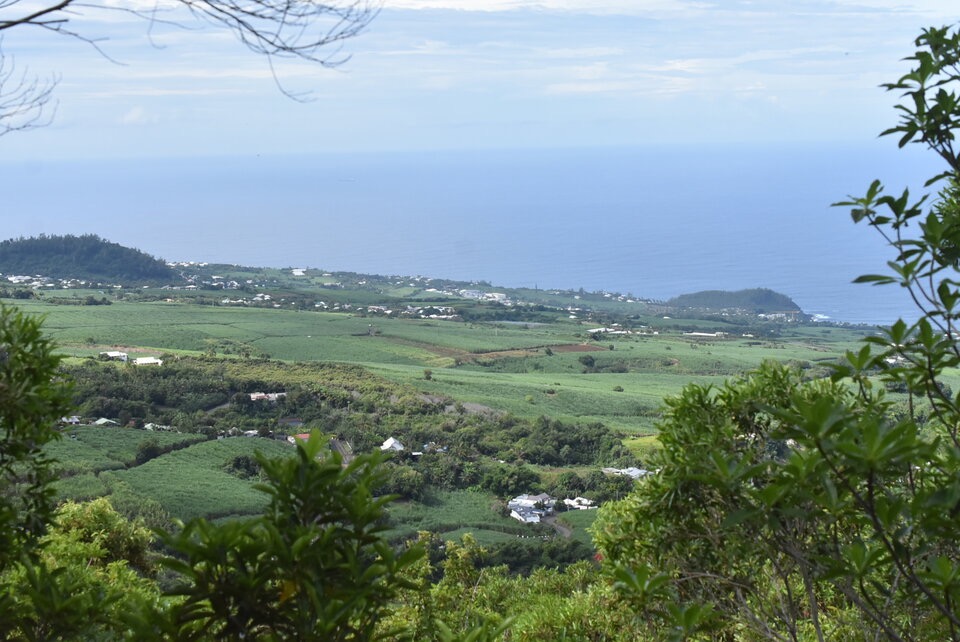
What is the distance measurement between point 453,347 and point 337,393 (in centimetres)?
1468

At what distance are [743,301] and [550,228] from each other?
200ft

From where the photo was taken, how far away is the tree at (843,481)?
5.16 feet

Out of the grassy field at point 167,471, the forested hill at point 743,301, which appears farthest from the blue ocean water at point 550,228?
the grassy field at point 167,471

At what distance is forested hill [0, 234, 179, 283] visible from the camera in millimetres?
59375

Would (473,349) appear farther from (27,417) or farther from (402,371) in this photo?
(27,417)

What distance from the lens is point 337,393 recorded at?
27688 mm

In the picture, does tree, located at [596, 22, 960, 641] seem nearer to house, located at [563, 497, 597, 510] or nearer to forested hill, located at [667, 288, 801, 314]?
house, located at [563, 497, 597, 510]

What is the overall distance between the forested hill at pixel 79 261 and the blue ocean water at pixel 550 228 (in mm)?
33765

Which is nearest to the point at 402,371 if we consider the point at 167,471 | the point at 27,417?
the point at 167,471

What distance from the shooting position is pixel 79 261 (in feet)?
201

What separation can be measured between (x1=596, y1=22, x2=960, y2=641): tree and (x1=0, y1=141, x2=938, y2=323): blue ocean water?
2327 inches

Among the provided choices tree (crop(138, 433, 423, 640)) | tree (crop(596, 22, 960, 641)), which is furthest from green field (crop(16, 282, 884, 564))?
tree (crop(138, 433, 423, 640))

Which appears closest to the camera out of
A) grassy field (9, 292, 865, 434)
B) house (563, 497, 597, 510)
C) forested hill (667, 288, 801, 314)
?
house (563, 497, 597, 510)

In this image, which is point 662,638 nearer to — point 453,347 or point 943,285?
point 943,285
